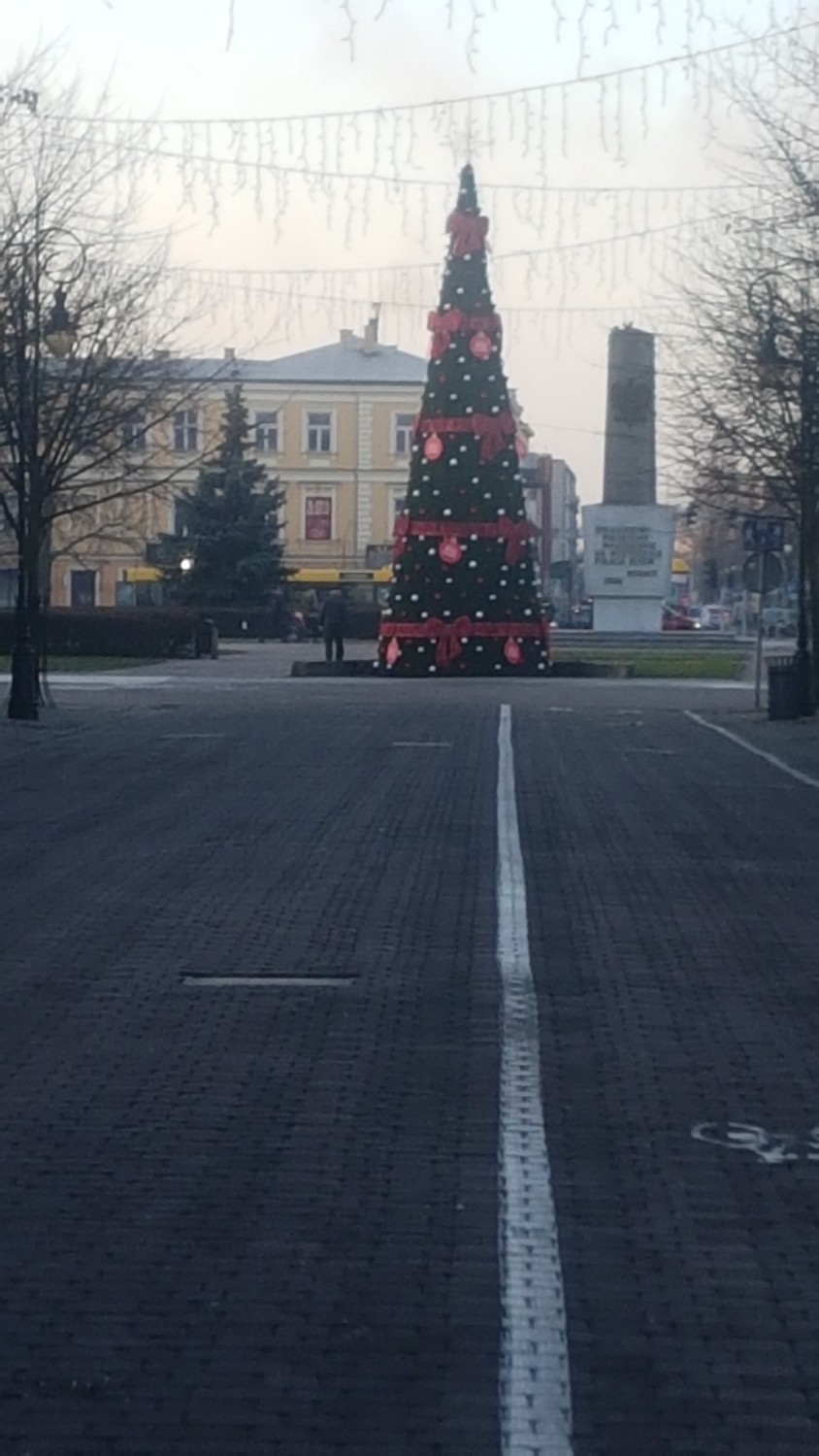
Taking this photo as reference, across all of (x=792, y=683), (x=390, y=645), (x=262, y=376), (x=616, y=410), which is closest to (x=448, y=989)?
(x=792, y=683)

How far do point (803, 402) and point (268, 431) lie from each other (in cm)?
5930

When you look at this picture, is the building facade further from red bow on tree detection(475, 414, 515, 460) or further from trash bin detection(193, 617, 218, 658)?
red bow on tree detection(475, 414, 515, 460)

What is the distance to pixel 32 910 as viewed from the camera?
495 inches

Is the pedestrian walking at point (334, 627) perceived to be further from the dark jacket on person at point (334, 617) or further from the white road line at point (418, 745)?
the white road line at point (418, 745)

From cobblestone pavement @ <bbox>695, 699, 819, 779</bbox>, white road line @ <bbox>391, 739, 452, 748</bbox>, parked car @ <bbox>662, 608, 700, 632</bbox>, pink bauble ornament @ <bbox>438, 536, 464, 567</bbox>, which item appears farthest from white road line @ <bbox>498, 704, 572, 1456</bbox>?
parked car @ <bbox>662, 608, 700, 632</bbox>

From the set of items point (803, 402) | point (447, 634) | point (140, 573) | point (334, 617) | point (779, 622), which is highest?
point (803, 402)

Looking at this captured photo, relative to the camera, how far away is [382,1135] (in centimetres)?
751

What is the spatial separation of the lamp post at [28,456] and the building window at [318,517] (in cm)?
5590

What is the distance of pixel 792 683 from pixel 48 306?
1236 cm

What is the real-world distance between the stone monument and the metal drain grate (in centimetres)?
4776

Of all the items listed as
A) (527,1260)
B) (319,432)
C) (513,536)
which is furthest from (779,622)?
(527,1260)

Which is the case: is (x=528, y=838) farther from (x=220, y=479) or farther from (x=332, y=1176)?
(x=220, y=479)

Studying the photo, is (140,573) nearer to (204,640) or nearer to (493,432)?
(204,640)

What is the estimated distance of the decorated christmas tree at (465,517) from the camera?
153ft
